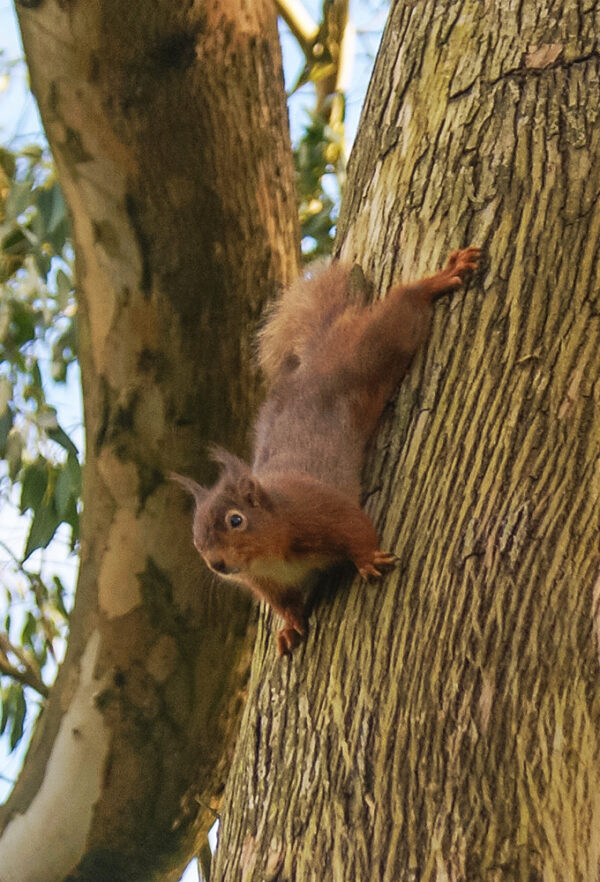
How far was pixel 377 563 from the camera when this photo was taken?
6.30ft

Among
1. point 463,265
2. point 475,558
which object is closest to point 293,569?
point 475,558

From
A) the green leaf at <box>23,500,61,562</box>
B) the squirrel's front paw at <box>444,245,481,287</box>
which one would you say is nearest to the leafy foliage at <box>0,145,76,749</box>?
the green leaf at <box>23,500,61,562</box>

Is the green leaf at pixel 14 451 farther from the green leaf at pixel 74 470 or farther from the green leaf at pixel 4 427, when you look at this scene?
the green leaf at pixel 74 470

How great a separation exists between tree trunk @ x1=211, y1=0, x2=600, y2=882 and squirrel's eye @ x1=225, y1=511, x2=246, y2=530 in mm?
291

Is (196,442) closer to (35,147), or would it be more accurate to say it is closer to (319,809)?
(319,809)

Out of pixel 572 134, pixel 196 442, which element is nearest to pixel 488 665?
pixel 572 134

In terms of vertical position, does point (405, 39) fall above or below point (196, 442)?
above

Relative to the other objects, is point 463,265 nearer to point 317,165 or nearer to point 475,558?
point 475,558

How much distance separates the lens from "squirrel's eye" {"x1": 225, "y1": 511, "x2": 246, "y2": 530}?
2.37m

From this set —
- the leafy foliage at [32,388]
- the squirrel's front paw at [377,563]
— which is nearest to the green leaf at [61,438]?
the leafy foliage at [32,388]

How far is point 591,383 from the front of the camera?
1.91 m

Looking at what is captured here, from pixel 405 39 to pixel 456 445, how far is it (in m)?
1.10

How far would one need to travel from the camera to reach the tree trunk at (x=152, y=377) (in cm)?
268

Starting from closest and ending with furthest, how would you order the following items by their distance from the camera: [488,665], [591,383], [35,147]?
[488,665]
[591,383]
[35,147]
